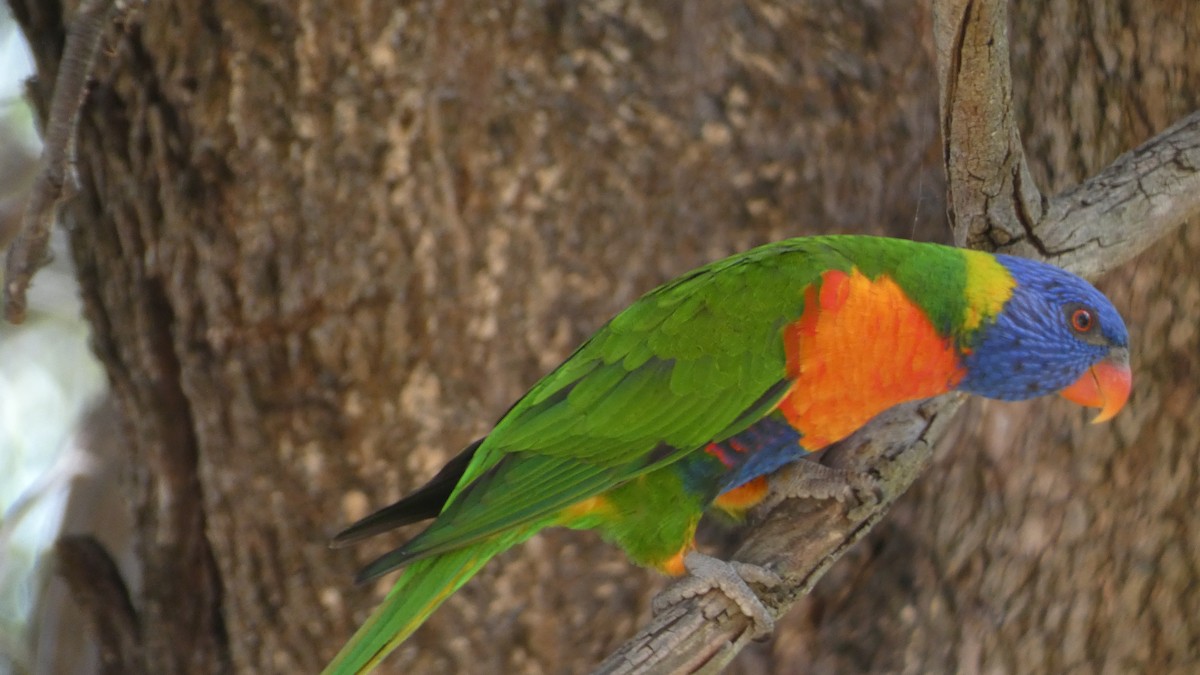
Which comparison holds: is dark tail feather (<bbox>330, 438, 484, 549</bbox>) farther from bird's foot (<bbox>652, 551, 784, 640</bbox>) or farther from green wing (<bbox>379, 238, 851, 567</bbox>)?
bird's foot (<bbox>652, 551, 784, 640</bbox>)

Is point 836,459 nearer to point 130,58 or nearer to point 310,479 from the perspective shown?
point 310,479

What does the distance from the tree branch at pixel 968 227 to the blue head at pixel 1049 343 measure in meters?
0.16

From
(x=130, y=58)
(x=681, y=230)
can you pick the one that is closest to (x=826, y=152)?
(x=681, y=230)

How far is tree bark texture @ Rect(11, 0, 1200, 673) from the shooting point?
8.32 ft

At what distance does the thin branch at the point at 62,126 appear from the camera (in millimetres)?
2281

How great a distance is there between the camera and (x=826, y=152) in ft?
8.43

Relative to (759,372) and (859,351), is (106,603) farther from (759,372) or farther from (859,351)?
(859,351)

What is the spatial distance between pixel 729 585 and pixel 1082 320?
2.83ft

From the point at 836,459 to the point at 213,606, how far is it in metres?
1.49

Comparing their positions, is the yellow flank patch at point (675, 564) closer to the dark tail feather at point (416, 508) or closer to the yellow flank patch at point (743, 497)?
the yellow flank patch at point (743, 497)

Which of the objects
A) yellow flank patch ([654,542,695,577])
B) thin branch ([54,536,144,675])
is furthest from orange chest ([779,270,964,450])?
thin branch ([54,536,144,675])

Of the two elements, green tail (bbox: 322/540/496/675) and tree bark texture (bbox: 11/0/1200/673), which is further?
tree bark texture (bbox: 11/0/1200/673)

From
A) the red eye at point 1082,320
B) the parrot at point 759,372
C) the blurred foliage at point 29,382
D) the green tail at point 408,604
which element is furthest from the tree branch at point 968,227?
the blurred foliage at point 29,382

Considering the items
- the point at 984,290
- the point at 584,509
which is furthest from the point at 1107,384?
the point at 584,509
